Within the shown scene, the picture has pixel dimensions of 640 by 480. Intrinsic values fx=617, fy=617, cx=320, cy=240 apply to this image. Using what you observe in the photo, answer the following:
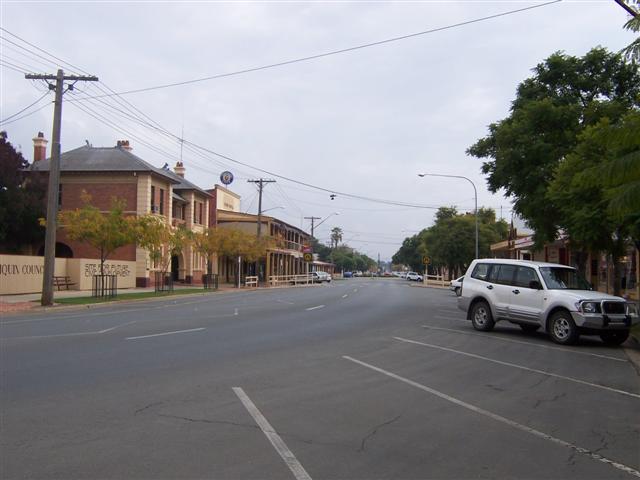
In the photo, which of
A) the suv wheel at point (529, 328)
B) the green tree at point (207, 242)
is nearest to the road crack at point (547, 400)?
the suv wheel at point (529, 328)

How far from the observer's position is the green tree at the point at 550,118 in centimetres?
2112

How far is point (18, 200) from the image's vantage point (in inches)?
1569

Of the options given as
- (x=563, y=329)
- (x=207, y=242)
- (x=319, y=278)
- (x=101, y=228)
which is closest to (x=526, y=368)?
(x=563, y=329)

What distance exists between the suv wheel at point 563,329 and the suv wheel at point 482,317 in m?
2.07

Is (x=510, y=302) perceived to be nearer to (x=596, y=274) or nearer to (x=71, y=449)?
(x=71, y=449)

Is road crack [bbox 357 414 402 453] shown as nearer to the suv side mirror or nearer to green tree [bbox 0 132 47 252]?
the suv side mirror

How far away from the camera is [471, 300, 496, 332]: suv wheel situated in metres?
16.7

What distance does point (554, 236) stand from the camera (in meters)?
23.0

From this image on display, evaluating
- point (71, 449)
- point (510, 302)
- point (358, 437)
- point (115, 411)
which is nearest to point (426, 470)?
point (358, 437)

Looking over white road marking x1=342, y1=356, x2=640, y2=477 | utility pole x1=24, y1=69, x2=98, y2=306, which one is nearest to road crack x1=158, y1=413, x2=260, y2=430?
white road marking x1=342, y1=356, x2=640, y2=477

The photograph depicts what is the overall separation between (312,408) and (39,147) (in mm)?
48038

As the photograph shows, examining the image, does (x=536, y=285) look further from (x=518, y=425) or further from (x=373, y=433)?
(x=373, y=433)

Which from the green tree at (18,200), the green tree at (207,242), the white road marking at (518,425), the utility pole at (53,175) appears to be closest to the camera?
the white road marking at (518,425)

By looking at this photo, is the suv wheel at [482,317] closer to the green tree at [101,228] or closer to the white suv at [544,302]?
the white suv at [544,302]
